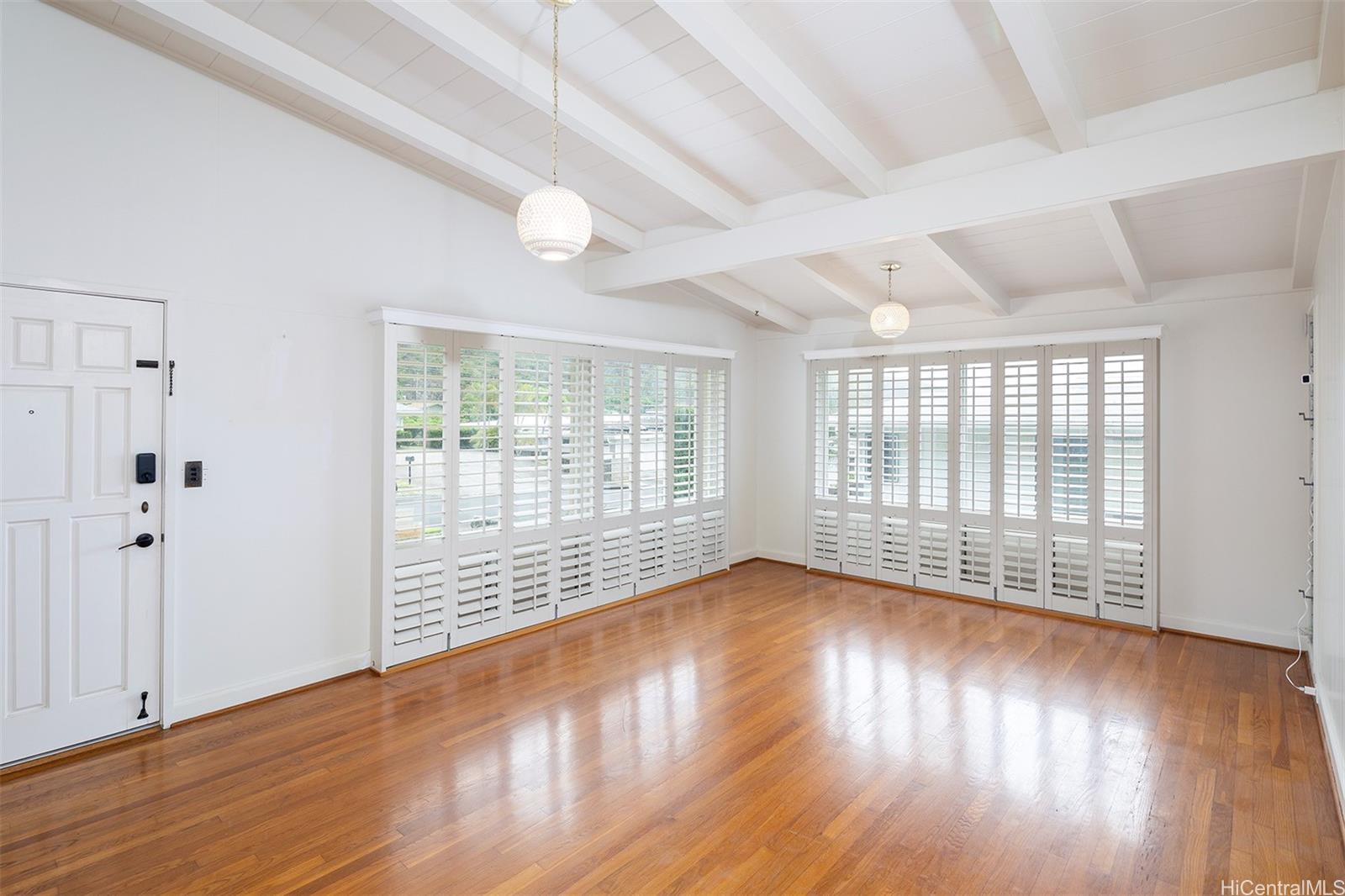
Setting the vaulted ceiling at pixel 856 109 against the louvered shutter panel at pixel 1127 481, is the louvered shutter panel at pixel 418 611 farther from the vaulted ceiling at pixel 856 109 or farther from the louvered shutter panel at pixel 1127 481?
the louvered shutter panel at pixel 1127 481

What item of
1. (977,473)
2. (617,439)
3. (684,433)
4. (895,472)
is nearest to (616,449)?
(617,439)

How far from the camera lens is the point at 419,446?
4.01 meters

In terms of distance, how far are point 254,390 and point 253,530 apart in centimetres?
74

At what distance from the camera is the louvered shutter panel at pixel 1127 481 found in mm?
4664

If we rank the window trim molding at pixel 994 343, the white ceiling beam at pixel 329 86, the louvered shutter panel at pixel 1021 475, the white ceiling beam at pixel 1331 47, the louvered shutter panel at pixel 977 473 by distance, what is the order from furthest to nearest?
the louvered shutter panel at pixel 977 473 → the louvered shutter panel at pixel 1021 475 → the window trim molding at pixel 994 343 → the white ceiling beam at pixel 329 86 → the white ceiling beam at pixel 1331 47

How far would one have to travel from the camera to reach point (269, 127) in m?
3.54

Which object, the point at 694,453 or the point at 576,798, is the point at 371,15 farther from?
the point at 694,453

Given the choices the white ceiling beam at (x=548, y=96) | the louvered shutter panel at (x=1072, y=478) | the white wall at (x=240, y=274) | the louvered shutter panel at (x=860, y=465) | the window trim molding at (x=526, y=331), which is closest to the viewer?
the white ceiling beam at (x=548, y=96)

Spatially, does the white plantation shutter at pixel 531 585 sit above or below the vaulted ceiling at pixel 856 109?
below

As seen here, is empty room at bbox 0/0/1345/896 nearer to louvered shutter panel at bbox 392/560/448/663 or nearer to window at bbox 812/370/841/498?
louvered shutter panel at bbox 392/560/448/663

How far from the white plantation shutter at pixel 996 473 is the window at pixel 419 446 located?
140 inches

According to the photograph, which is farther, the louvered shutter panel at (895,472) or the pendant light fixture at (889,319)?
the louvered shutter panel at (895,472)

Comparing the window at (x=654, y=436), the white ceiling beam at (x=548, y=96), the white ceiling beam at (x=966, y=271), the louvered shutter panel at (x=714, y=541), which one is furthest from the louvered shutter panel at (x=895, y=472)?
the white ceiling beam at (x=548, y=96)

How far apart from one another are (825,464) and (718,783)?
3.95 metres
